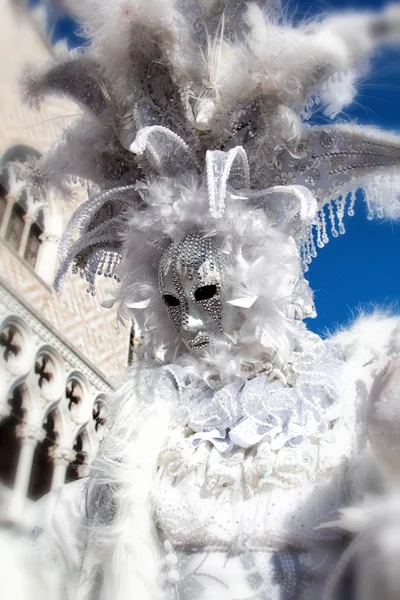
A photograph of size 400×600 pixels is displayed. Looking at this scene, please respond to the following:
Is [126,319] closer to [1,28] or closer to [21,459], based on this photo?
[1,28]

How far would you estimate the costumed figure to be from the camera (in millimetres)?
673

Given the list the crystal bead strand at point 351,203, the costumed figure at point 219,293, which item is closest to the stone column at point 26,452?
the costumed figure at point 219,293

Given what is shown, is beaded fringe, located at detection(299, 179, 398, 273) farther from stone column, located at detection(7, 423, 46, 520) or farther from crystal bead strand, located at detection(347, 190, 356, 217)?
stone column, located at detection(7, 423, 46, 520)

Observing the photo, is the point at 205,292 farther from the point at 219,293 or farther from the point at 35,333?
the point at 35,333

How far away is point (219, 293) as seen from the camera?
812mm

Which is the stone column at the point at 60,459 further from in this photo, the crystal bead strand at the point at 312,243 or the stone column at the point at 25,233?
the crystal bead strand at the point at 312,243

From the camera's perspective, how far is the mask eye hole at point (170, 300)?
85 cm

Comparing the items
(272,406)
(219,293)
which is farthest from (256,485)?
(219,293)

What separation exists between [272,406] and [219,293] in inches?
7.1

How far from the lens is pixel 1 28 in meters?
1.62

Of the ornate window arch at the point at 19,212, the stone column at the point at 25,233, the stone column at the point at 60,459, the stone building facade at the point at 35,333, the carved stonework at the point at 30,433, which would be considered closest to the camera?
the stone building facade at the point at 35,333

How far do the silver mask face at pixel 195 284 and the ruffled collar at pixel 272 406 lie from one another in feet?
0.30

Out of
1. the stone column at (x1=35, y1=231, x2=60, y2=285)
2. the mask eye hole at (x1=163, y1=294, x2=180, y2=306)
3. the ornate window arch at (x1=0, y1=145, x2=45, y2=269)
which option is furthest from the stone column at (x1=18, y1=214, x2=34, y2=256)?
the mask eye hole at (x1=163, y1=294, x2=180, y2=306)

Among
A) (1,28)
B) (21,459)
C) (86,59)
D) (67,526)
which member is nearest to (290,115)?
(86,59)
